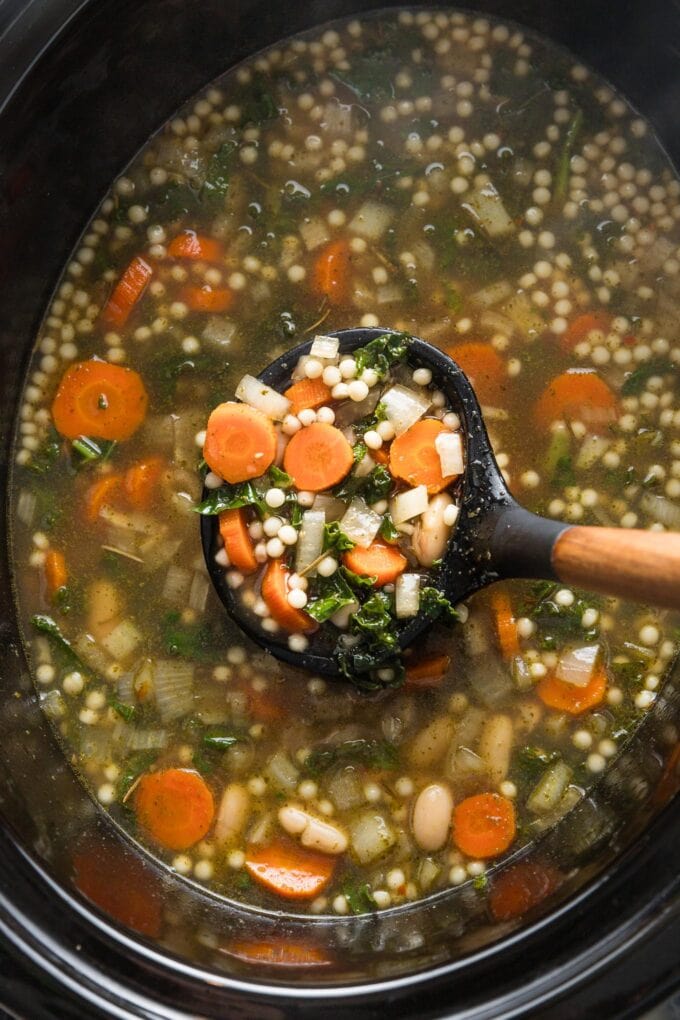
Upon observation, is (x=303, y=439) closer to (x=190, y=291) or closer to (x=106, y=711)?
(x=190, y=291)

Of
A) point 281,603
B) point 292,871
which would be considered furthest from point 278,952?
point 281,603

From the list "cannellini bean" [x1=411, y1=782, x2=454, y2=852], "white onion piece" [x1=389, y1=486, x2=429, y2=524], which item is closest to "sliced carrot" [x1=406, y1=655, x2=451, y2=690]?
"cannellini bean" [x1=411, y1=782, x2=454, y2=852]

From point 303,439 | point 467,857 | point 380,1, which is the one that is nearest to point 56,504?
point 303,439

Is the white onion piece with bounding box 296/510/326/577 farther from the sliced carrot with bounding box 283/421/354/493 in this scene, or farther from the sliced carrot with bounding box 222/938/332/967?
the sliced carrot with bounding box 222/938/332/967

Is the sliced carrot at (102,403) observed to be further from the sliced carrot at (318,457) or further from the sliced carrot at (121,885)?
the sliced carrot at (121,885)

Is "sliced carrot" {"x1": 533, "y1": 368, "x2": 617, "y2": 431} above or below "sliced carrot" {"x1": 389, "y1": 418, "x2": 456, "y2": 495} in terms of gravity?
above
